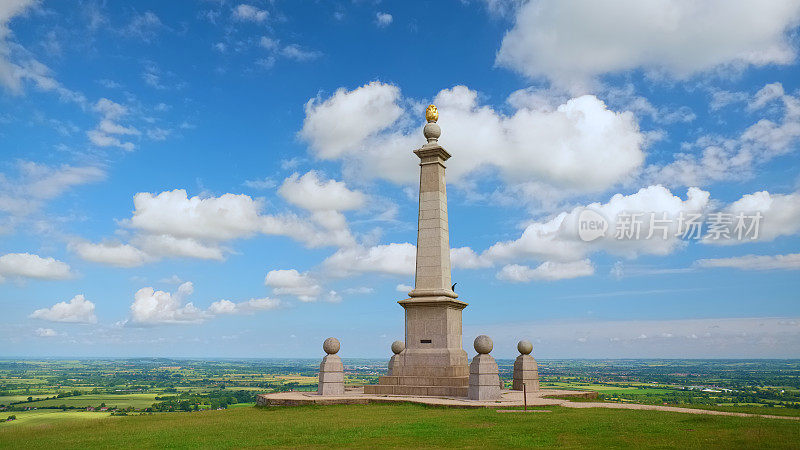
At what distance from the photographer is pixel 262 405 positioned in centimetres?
2178

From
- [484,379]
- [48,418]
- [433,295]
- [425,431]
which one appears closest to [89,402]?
[48,418]

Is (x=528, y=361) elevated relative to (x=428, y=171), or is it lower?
lower

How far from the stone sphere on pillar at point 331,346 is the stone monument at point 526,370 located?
337 inches

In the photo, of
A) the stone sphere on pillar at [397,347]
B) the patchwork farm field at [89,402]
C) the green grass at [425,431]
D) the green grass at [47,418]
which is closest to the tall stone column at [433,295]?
the stone sphere on pillar at [397,347]

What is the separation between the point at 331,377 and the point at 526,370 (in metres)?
9.07

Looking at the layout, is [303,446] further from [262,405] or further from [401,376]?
[401,376]

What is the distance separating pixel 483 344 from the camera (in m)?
20.6

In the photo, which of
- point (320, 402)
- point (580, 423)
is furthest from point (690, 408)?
point (320, 402)

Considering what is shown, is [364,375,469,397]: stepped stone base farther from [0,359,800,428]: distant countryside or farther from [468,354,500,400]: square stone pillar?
[0,359,800,428]: distant countryside

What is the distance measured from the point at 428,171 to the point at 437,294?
596 cm

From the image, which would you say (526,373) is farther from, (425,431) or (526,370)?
(425,431)

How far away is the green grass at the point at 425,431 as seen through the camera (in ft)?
40.1

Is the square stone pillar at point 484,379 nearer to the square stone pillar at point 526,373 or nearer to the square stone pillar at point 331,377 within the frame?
the square stone pillar at point 526,373

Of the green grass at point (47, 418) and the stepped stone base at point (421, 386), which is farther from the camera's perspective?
the stepped stone base at point (421, 386)
